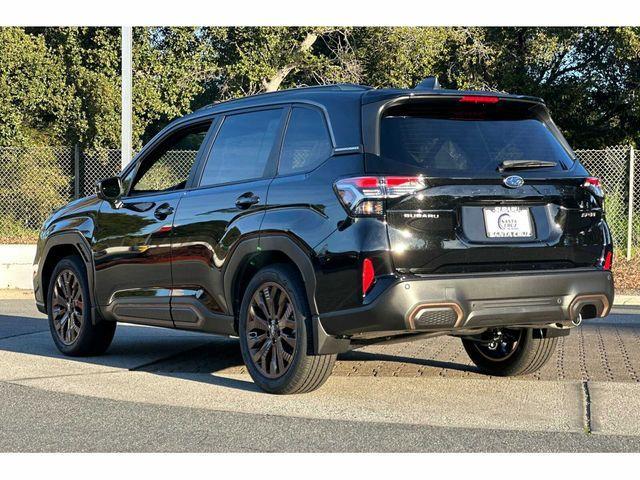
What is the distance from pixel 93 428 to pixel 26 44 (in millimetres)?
19745

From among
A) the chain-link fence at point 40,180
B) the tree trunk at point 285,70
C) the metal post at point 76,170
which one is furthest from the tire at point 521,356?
the tree trunk at point 285,70

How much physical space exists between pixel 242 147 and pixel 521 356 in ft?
8.23

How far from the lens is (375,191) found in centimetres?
641

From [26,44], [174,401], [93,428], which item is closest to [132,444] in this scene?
[93,428]

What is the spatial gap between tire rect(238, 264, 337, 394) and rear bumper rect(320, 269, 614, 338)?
27 centimetres

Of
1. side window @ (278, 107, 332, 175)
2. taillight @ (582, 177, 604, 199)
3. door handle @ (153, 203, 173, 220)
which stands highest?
side window @ (278, 107, 332, 175)

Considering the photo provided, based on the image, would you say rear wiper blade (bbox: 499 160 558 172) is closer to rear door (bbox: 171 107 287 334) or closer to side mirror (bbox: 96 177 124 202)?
rear door (bbox: 171 107 287 334)

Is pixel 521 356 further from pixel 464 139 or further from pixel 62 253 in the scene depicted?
pixel 62 253

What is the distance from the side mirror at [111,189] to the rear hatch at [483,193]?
9.36 feet

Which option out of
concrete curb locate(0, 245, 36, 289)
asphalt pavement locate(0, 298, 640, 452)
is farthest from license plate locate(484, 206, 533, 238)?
concrete curb locate(0, 245, 36, 289)

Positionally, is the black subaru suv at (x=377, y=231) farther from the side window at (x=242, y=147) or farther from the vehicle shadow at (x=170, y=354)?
the vehicle shadow at (x=170, y=354)

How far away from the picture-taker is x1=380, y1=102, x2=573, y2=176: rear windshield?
21.9 feet

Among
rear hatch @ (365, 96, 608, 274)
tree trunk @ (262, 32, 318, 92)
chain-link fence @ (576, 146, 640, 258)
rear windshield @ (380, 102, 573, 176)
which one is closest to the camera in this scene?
rear hatch @ (365, 96, 608, 274)

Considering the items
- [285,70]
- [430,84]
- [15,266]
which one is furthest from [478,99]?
[285,70]
